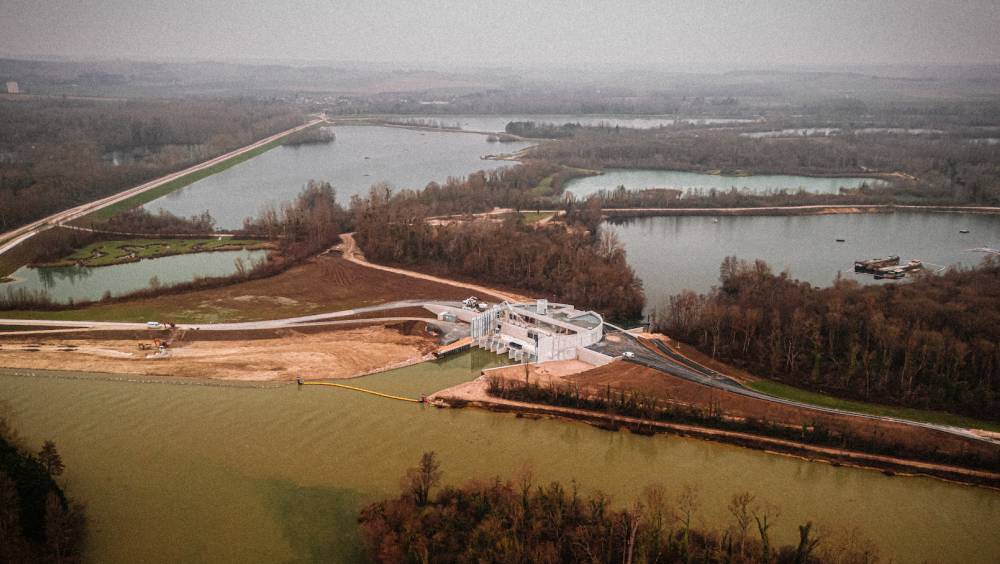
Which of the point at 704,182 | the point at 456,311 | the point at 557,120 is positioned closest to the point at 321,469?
the point at 456,311

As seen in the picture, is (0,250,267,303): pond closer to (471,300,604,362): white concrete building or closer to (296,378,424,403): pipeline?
(296,378,424,403): pipeline

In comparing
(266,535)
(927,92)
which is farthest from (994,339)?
(927,92)

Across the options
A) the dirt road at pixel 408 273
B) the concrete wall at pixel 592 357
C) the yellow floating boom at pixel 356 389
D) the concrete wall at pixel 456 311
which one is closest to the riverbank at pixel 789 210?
the dirt road at pixel 408 273

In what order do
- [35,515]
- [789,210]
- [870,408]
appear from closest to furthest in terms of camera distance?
[35,515]
[870,408]
[789,210]

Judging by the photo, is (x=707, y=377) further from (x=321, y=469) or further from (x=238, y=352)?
(x=238, y=352)

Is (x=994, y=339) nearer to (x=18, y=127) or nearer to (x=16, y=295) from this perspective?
(x=16, y=295)

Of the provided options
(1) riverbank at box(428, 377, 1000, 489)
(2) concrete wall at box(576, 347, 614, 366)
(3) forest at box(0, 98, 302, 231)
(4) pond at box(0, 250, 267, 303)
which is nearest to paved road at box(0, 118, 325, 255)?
(3) forest at box(0, 98, 302, 231)
